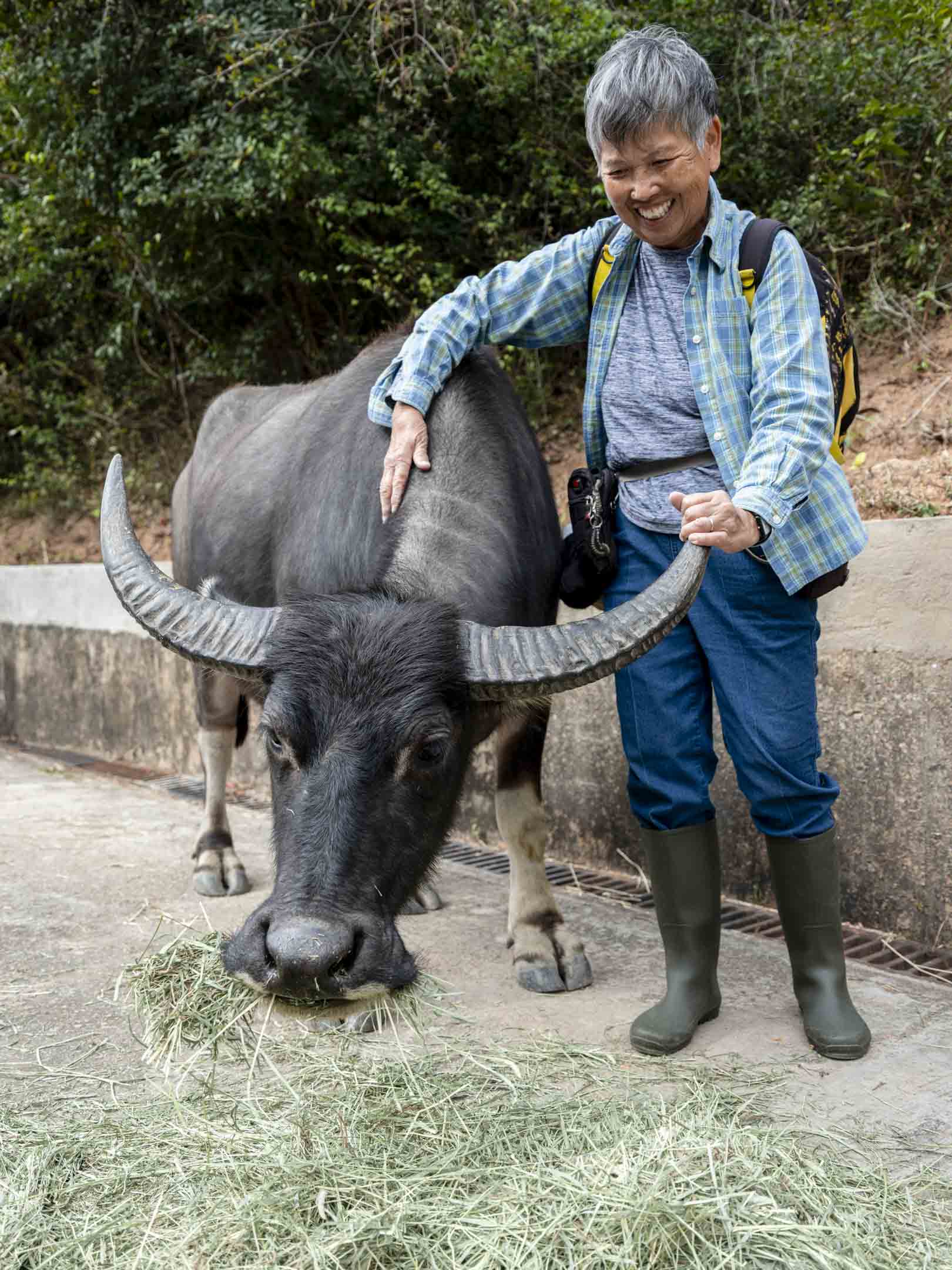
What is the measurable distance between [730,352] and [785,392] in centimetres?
24

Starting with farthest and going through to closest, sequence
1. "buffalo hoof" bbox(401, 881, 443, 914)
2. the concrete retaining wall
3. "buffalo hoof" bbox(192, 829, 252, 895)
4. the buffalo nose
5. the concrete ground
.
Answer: "buffalo hoof" bbox(192, 829, 252, 895) → "buffalo hoof" bbox(401, 881, 443, 914) → the concrete retaining wall → the concrete ground → the buffalo nose

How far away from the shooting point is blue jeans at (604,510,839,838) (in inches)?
117

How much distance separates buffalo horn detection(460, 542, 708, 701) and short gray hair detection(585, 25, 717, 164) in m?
1.01

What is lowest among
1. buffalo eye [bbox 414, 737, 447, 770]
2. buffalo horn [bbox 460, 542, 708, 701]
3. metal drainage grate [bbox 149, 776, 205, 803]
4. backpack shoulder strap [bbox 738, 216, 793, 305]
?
metal drainage grate [bbox 149, 776, 205, 803]

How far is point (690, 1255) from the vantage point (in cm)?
200

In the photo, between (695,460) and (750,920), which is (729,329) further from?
(750,920)

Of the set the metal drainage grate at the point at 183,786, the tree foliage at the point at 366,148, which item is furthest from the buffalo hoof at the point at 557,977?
the tree foliage at the point at 366,148

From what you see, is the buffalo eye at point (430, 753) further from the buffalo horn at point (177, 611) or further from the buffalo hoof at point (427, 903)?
the buffalo hoof at point (427, 903)

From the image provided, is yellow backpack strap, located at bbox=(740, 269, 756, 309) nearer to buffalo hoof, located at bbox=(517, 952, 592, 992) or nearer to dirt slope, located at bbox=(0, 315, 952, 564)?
dirt slope, located at bbox=(0, 315, 952, 564)

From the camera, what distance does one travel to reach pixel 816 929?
10.1ft

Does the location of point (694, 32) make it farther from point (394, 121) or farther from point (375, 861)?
point (375, 861)

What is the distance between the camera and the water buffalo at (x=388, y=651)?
7.88 feet

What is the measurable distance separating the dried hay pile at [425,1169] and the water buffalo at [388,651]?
1.13ft

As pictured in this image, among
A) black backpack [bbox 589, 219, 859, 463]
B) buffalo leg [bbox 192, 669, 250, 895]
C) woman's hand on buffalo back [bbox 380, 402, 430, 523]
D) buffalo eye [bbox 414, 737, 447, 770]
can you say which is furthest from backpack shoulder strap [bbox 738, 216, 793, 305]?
buffalo leg [bbox 192, 669, 250, 895]
